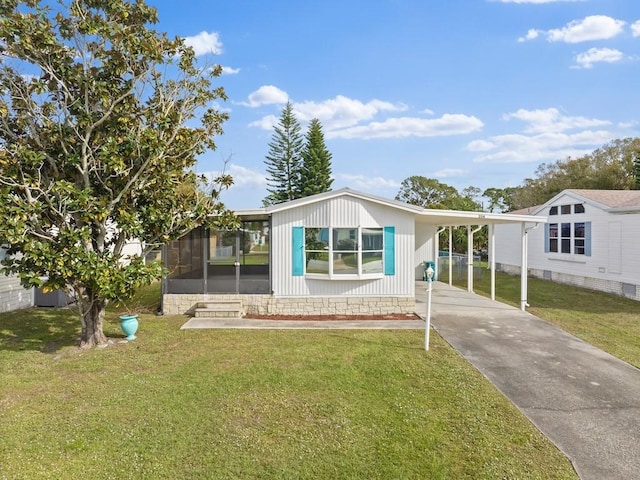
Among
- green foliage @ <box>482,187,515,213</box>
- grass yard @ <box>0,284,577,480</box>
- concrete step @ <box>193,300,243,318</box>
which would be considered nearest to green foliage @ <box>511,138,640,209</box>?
green foliage @ <box>482,187,515,213</box>

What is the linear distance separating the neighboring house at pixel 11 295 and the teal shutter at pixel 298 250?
7.90 m

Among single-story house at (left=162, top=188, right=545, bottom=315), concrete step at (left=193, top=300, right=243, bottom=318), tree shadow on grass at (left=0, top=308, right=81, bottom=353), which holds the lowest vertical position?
tree shadow on grass at (left=0, top=308, right=81, bottom=353)

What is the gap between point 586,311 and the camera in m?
10.9

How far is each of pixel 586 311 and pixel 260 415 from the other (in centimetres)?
1055

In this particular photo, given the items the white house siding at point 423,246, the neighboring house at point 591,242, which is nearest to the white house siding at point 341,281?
the neighboring house at point 591,242

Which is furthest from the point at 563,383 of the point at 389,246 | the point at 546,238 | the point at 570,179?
the point at 570,179

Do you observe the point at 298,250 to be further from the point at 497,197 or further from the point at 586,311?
the point at 497,197

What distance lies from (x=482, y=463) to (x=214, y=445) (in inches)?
102

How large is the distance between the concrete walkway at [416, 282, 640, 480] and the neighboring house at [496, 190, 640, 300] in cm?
571

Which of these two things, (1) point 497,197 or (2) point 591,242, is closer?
(2) point 591,242

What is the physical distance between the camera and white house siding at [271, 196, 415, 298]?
32.6 feet

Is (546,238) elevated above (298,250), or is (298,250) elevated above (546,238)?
(546,238)

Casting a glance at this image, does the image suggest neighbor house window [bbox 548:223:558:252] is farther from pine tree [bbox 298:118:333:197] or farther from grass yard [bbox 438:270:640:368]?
pine tree [bbox 298:118:333:197]

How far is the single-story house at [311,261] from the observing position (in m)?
9.88
